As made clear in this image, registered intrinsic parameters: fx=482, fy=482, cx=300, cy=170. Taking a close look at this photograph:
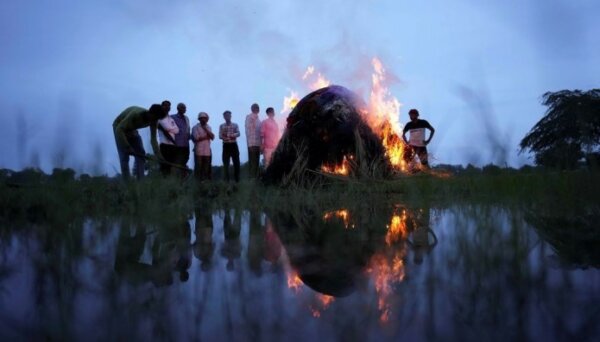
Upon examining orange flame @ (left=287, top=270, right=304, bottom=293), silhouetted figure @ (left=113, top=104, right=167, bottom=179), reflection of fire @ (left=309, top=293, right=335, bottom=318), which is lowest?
reflection of fire @ (left=309, top=293, right=335, bottom=318)

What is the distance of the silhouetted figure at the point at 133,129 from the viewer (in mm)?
6973

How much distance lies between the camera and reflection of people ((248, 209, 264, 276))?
1549 mm

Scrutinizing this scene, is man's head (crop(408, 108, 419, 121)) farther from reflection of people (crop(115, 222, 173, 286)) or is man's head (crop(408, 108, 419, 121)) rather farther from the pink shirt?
reflection of people (crop(115, 222, 173, 286))

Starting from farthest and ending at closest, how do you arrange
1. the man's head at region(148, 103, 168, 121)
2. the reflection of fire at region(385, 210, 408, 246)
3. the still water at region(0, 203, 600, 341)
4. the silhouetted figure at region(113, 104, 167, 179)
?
the silhouetted figure at region(113, 104, 167, 179), the man's head at region(148, 103, 168, 121), the reflection of fire at region(385, 210, 408, 246), the still water at region(0, 203, 600, 341)

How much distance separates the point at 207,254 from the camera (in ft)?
5.90

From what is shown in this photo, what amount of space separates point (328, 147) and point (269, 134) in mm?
3429

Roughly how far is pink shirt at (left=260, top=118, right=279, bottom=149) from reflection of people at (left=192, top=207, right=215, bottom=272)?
733cm

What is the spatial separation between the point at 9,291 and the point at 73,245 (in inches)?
19.4

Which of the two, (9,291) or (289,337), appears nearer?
(289,337)

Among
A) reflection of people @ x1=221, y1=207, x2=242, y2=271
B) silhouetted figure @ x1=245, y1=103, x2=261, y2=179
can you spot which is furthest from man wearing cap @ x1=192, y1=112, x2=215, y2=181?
reflection of people @ x1=221, y1=207, x2=242, y2=271

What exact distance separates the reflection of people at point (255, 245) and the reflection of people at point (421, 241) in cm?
Result: 52

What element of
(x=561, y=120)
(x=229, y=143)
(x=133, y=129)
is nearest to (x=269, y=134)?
(x=229, y=143)

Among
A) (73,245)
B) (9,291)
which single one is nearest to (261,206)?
(73,245)

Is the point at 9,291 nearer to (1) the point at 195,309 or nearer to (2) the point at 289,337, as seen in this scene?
(1) the point at 195,309
